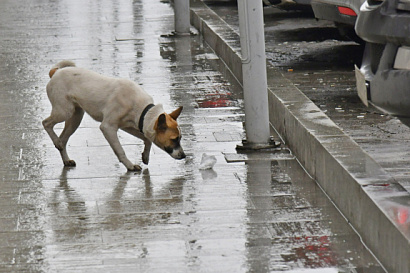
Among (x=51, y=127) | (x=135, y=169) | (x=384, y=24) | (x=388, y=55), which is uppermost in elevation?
(x=384, y=24)

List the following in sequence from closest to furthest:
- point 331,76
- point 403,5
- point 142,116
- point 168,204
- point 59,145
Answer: point 403,5 → point 168,204 → point 142,116 → point 59,145 → point 331,76

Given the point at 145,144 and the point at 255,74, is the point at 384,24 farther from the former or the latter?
the point at 145,144

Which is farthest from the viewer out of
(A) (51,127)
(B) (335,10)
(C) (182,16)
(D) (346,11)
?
(C) (182,16)

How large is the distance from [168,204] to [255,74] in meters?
1.86

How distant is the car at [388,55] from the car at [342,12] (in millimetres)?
3701

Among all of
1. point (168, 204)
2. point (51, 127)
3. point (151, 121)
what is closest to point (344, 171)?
point (168, 204)

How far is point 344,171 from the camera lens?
5754mm

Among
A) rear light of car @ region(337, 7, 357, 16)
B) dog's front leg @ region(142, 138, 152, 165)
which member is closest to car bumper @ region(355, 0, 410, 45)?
dog's front leg @ region(142, 138, 152, 165)

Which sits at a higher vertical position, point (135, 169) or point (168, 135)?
point (168, 135)

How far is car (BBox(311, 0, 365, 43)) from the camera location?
9548 millimetres

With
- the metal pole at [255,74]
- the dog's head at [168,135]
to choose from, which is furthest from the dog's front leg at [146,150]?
the metal pole at [255,74]

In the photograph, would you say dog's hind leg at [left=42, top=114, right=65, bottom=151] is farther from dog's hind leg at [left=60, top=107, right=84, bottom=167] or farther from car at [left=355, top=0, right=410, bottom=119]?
car at [left=355, top=0, right=410, bottom=119]

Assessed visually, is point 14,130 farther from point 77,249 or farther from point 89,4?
point 89,4

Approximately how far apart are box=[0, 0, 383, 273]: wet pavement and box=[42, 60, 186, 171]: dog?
8.3 inches
